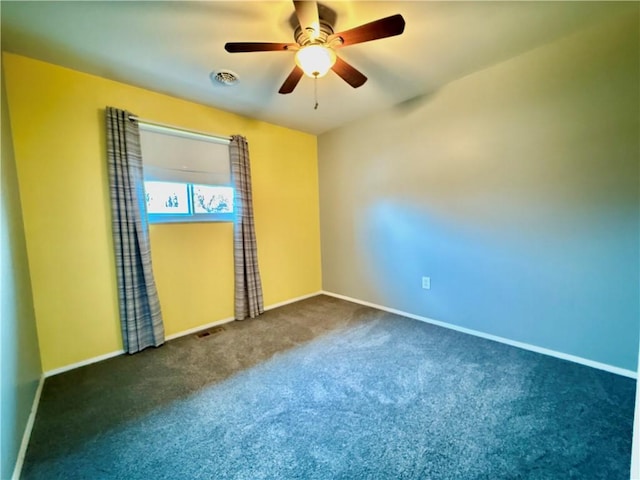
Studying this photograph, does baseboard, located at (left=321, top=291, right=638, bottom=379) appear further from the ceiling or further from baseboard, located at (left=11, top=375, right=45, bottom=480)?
baseboard, located at (left=11, top=375, right=45, bottom=480)

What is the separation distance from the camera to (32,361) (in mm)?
1743

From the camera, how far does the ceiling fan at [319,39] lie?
1364mm

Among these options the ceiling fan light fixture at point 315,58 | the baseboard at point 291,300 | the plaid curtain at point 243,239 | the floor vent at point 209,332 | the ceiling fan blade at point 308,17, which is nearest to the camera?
the ceiling fan blade at point 308,17

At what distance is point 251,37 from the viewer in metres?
1.79

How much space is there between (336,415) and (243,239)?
2017 millimetres

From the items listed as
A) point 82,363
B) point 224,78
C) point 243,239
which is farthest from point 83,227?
point 224,78

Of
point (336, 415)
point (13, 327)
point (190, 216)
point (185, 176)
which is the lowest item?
point (336, 415)

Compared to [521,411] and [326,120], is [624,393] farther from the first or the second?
[326,120]

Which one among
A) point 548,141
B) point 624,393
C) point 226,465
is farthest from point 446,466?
point 548,141

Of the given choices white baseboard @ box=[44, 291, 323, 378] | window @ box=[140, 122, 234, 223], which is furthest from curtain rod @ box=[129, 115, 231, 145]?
white baseboard @ box=[44, 291, 323, 378]

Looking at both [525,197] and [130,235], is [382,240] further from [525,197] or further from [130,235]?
[130,235]

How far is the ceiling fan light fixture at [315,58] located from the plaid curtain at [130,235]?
162cm

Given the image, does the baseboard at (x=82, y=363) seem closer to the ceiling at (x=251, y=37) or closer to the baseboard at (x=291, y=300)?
the baseboard at (x=291, y=300)

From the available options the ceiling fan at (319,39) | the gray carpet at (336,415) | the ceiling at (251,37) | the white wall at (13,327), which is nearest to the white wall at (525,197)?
the ceiling at (251,37)
